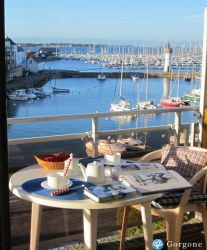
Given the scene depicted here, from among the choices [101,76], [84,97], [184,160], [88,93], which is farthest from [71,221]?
[101,76]

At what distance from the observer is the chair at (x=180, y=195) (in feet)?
8.03

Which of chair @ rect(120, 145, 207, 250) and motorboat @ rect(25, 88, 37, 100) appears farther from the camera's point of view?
motorboat @ rect(25, 88, 37, 100)

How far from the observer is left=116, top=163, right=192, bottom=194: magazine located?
2.11 meters

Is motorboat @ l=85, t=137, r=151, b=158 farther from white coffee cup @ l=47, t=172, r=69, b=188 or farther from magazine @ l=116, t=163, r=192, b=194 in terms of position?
white coffee cup @ l=47, t=172, r=69, b=188

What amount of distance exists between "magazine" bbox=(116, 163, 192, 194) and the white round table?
0.23ft

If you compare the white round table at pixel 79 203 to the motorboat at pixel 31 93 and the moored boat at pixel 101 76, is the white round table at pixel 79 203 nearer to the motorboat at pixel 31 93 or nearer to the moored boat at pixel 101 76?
the motorboat at pixel 31 93

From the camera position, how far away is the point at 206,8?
349 centimetres

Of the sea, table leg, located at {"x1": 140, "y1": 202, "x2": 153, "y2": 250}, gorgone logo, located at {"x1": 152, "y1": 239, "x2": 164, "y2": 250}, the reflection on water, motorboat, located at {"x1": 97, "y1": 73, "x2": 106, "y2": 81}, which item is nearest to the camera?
table leg, located at {"x1": 140, "y1": 202, "x2": 153, "y2": 250}

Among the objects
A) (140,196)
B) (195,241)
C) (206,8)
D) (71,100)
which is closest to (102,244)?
(195,241)

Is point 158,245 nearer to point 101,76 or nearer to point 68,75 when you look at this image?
point 101,76

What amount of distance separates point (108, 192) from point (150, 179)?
36 cm

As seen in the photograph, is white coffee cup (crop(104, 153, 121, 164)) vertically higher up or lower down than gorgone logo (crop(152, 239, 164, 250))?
higher up

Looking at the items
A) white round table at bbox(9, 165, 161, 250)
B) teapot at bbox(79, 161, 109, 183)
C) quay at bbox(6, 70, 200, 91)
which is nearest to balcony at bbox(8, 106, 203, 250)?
white round table at bbox(9, 165, 161, 250)

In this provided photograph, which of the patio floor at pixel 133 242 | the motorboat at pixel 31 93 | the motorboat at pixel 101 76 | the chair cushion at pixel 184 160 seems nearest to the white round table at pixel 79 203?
the patio floor at pixel 133 242
